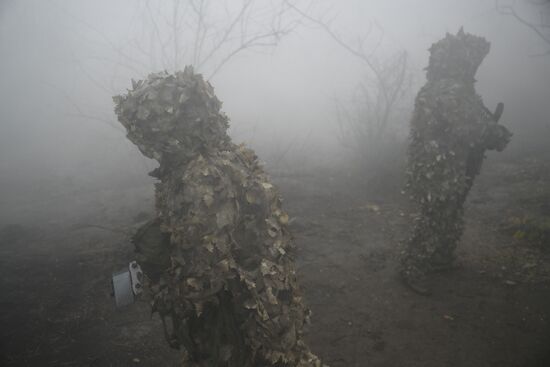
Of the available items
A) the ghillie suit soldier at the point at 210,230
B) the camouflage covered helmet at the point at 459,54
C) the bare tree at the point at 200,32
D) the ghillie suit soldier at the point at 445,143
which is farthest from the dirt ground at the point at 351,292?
the bare tree at the point at 200,32

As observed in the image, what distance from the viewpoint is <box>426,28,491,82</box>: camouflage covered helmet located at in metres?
4.61

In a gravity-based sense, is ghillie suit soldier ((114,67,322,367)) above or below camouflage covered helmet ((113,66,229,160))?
below

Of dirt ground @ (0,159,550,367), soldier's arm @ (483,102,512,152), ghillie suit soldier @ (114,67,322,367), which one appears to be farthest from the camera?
soldier's arm @ (483,102,512,152)

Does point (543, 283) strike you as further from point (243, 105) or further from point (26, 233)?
point (243, 105)

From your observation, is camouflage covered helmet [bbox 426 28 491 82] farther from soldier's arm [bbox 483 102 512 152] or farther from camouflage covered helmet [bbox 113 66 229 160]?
camouflage covered helmet [bbox 113 66 229 160]

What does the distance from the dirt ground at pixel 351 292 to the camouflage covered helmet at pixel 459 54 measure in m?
2.50

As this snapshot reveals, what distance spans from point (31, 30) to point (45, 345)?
68.5 feet

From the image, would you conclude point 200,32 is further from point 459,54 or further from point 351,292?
point 351,292

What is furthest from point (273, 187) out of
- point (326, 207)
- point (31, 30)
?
point (31, 30)

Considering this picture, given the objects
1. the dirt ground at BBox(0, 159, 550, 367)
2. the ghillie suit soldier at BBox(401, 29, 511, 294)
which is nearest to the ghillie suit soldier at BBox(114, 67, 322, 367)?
the dirt ground at BBox(0, 159, 550, 367)

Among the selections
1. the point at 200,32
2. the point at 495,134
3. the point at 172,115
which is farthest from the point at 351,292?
the point at 200,32

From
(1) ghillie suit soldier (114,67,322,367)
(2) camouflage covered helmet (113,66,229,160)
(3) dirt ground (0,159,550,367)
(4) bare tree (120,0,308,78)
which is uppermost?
(4) bare tree (120,0,308,78)

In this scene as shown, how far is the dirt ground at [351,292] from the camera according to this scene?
3.97m

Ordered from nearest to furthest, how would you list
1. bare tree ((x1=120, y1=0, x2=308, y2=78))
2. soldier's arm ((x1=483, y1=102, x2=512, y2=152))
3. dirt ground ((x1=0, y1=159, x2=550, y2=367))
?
dirt ground ((x1=0, y1=159, x2=550, y2=367))
soldier's arm ((x1=483, y1=102, x2=512, y2=152))
bare tree ((x1=120, y1=0, x2=308, y2=78))
